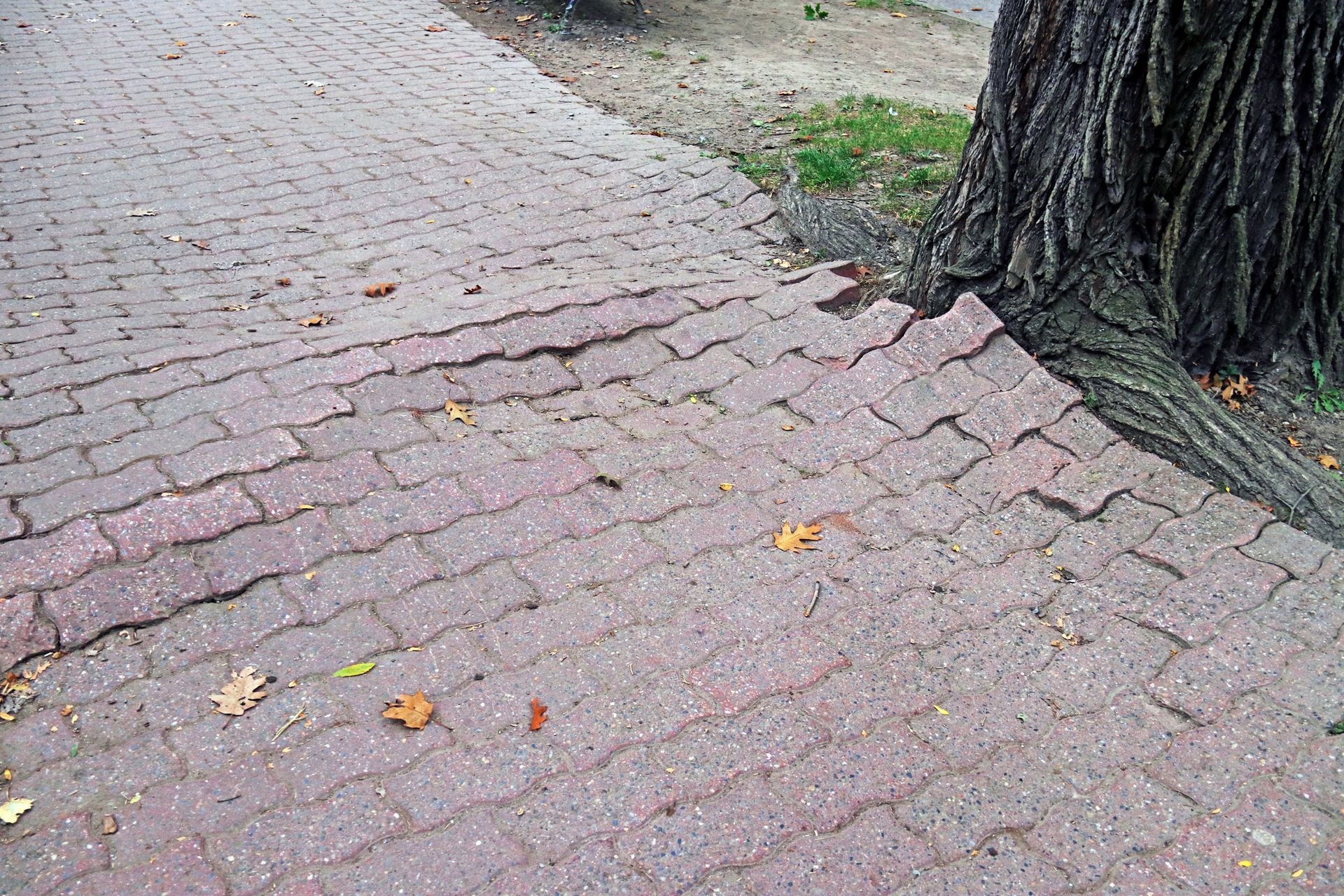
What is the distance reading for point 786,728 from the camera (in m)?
2.42

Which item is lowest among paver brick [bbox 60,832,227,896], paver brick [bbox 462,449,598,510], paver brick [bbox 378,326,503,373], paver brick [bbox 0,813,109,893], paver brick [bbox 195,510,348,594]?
paver brick [bbox 0,813,109,893]

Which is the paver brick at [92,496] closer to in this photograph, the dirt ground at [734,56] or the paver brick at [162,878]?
the paver brick at [162,878]

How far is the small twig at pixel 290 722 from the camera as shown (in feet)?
7.63

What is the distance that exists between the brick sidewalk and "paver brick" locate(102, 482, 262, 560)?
0.04 feet

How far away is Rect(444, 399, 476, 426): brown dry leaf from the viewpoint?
332 cm

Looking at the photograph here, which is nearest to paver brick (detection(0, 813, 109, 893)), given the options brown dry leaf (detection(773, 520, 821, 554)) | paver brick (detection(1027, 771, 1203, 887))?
brown dry leaf (detection(773, 520, 821, 554))

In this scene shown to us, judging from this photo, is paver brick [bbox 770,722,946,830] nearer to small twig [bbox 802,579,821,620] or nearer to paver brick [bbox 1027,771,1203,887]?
paver brick [bbox 1027,771,1203,887]

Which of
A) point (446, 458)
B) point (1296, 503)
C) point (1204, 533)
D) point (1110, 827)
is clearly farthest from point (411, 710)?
point (1296, 503)

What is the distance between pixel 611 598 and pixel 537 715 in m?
0.44

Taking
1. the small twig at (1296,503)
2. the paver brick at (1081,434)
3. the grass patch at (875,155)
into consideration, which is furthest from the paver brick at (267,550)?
the grass patch at (875,155)

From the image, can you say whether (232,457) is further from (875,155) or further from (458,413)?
(875,155)

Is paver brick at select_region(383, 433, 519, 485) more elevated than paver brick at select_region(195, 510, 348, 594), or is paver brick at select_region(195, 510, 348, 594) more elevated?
paver brick at select_region(383, 433, 519, 485)

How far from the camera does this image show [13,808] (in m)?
2.11

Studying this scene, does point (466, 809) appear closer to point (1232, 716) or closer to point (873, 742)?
point (873, 742)
